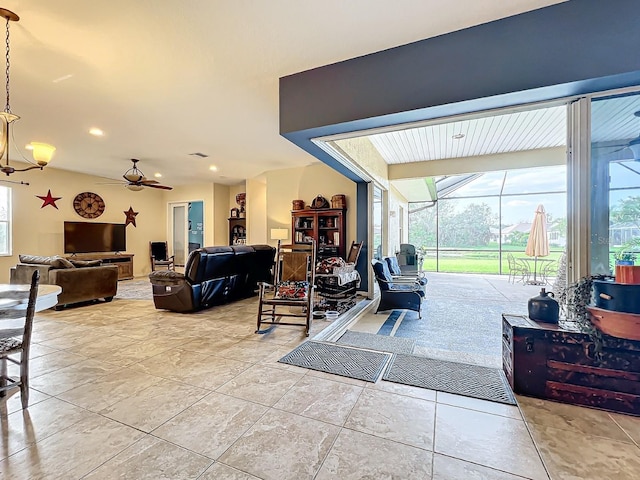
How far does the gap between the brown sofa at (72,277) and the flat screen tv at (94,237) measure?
2.39 meters

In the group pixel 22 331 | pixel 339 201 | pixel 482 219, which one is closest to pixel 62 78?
pixel 22 331

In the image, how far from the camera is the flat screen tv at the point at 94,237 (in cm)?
722

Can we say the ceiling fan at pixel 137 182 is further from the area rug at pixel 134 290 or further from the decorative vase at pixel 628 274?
the decorative vase at pixel 628 274

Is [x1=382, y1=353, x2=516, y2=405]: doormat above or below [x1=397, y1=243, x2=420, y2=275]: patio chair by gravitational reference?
below

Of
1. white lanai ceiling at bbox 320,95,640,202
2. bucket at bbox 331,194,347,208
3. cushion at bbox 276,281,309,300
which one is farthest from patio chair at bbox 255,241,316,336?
bucket at bbox 331,194,347,208

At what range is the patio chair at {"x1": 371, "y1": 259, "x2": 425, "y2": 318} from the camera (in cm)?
471

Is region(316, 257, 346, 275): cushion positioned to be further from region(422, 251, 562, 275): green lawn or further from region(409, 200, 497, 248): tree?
region(409, 200, 497, 248): tree

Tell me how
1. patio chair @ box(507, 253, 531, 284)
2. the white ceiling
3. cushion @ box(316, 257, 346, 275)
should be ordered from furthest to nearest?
patio chair @ box(507, 253, 531, 284) → cushion @ box(316, 257, 346, 275) → the white ceiling

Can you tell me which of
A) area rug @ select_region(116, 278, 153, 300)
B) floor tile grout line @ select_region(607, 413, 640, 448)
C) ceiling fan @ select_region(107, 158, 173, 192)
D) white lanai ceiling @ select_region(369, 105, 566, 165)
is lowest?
area rug @ select_region(116, 278, 153, 300)

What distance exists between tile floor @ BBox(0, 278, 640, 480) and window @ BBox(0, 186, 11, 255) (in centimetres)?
561

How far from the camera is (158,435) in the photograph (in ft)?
5.48

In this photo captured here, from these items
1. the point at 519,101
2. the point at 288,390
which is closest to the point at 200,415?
the point at 288,390

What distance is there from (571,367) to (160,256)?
32.1 feet

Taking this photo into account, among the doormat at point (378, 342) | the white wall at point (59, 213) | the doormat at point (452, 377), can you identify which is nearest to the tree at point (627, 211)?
the doormat at point (452, 377)
